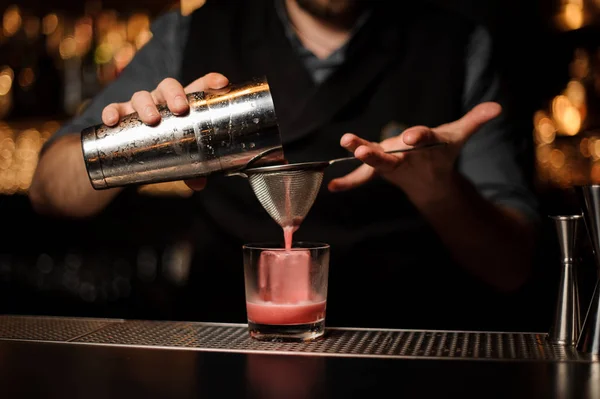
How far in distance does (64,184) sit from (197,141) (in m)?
0.94

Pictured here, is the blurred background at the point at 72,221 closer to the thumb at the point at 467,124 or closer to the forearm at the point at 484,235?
the forearm at the point at 484,235

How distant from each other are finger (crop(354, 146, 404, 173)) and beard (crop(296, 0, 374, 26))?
759 mm

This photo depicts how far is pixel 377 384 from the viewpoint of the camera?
1.06 meters

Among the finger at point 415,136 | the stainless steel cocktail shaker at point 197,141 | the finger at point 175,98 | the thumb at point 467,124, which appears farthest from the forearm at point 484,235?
the finger at point 175,98

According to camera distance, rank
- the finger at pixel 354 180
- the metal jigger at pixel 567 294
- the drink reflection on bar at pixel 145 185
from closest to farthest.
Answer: the metal jigger at pixel 567 294 → the finger at pixel 354 180 → the drink reflection on bar at pixel 145 185

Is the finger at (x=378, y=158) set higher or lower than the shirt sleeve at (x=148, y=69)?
lower

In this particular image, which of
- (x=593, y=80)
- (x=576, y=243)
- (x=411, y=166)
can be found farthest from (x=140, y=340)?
(x=593, y=80)

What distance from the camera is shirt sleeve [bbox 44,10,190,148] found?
2.21 meters

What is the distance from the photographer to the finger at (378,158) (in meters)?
1.40

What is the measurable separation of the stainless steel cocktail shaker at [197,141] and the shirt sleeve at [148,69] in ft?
2.59

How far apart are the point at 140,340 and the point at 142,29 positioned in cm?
182

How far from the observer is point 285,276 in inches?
51.4

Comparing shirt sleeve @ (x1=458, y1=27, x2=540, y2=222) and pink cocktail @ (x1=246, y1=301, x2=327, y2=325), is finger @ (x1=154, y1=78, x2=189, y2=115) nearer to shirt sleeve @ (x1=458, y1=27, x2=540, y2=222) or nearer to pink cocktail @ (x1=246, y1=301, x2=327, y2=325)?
pink cocktail @ (x1=246, y1=301, x2=327, y2=325)

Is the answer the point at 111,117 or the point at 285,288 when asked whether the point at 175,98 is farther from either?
the point at 285,288
